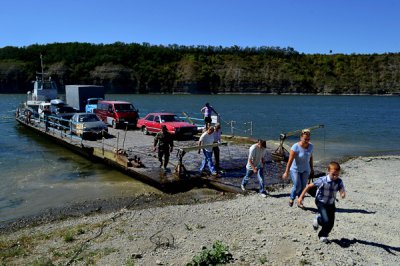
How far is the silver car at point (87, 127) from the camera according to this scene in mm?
22719

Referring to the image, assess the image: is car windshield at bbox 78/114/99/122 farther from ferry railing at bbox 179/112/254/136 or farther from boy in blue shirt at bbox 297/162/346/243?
boy in blue shirt at bbox 297/162/346/243

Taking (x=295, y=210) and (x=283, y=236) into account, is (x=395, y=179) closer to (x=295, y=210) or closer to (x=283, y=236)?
(x=295, y=210)

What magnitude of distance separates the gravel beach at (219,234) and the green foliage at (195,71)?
506ft

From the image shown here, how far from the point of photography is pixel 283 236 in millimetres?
8312

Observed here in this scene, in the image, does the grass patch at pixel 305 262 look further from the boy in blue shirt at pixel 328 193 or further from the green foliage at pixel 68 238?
the green foliage at pixel 68 238

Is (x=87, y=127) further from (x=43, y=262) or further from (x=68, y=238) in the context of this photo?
(x=43, y=262)

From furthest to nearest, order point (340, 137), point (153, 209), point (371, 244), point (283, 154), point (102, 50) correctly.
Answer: point (102, 50) < point (340, 137) < point (283, 154) < point (153, 209) < point (371, 244)

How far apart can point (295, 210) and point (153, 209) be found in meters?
3.82

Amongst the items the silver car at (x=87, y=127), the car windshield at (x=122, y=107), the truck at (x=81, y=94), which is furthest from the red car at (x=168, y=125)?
the truck at (x=81, y=94)

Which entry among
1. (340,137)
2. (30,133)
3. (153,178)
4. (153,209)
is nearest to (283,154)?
(153,178)

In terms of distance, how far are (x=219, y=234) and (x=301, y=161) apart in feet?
8.17

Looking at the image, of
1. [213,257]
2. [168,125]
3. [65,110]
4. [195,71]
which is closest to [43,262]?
[213,257]

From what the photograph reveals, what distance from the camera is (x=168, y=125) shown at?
21812 millimetres

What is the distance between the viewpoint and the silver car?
74.5 ft
